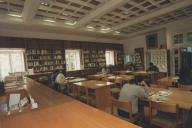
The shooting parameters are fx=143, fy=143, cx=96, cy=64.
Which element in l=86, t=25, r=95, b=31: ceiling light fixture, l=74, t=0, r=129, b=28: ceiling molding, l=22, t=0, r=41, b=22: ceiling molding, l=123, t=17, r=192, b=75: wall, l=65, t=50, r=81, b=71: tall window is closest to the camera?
l=22, t=0, r=41, b=22: ceiling molding

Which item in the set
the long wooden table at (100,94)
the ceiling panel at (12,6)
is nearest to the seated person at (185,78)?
Answer: the long wooden table at (100,94)

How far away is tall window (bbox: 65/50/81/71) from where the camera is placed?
381 inches

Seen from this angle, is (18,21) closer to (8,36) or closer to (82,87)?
(8,36)

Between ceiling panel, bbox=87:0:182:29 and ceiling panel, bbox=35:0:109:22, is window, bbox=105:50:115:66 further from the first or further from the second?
ceiling panel, bbox=35:0:109:22

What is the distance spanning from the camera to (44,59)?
828 cm

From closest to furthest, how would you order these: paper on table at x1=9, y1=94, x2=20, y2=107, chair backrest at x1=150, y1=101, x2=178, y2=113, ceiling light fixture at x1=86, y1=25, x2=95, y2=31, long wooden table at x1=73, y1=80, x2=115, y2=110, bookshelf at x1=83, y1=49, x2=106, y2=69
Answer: chair backrest at x1=150, y1=101, x2=178, y2=113 → paper on table at x1=9, y1=94, x2=20, y2=107 → long wooden table at x1=73, y1=80, x2=115, y2=110 → ceiling light fixture at x1=86, y1=25, x2=95, y2=31 → bookshelf at x1=83, y1=49, x2=106, y2=69

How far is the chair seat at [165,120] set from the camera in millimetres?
2247

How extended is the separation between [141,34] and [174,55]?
3105 millimetres

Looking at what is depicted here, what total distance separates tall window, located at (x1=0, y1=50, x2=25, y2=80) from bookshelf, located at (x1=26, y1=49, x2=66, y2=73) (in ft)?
1.25

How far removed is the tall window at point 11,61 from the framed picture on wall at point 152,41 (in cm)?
855

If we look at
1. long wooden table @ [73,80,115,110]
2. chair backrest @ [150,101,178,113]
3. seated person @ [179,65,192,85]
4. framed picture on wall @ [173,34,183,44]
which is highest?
framed picture on wall @ [173,34,183,44]

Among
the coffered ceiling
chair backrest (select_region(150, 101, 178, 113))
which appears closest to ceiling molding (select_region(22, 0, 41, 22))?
the coffered ceiling

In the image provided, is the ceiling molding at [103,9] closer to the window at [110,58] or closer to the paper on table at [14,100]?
the paper on table at [14,100]

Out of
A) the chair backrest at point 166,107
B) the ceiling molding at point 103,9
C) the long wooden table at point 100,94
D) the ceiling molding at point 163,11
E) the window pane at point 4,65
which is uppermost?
the ceiling molding at point 163,11
